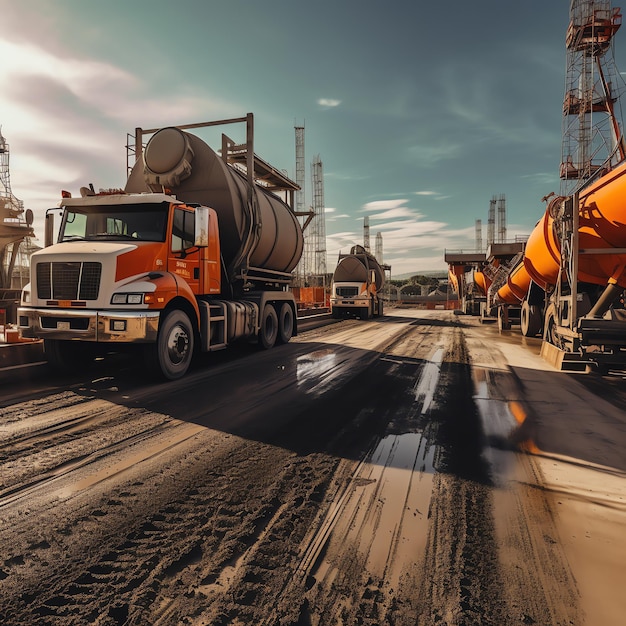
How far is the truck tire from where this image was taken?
6422 millimetres

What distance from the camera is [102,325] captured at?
6062 millimetres

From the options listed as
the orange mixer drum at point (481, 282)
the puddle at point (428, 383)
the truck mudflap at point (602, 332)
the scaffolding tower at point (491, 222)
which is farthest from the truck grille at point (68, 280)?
the scaffolding tower at point (491, 222)

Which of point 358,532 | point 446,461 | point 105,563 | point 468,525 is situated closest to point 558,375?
point 446,461

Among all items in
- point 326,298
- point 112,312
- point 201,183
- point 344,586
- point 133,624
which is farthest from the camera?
point 326,298

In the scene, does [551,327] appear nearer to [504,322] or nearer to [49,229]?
[504,322]

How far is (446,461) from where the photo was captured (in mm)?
3574

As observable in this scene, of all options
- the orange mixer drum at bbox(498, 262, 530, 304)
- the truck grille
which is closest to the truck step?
the orange mixer drum at bbox(498, 262, 530, 304)

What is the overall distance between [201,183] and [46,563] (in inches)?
304

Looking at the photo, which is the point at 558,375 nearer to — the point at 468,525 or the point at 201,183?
the point at 468,525

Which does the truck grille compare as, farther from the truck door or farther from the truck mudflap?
the truck mudflap

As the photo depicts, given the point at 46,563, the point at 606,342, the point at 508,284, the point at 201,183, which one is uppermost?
the point at 201,183

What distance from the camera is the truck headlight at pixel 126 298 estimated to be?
20.1 ft

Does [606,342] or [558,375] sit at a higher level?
[606,342]

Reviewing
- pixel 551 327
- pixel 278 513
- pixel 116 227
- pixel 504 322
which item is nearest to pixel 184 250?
pixel 116 227
